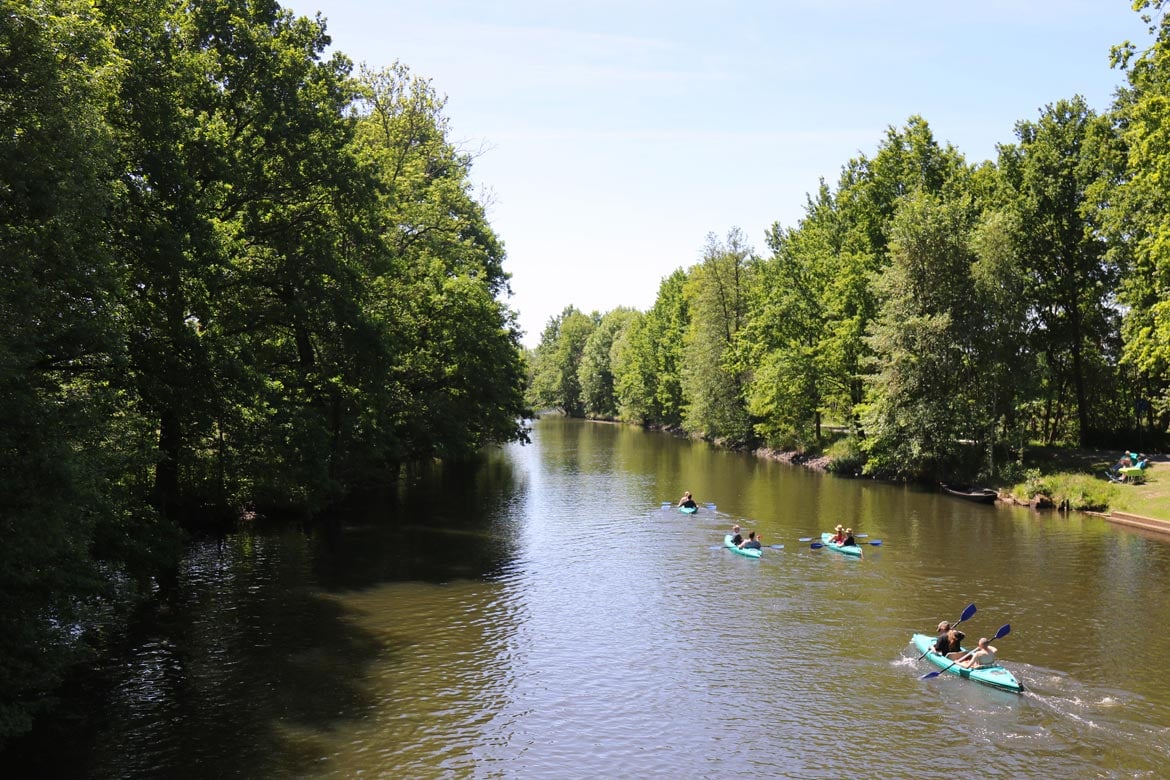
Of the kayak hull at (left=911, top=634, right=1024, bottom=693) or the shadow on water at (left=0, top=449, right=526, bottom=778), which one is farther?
the kayak hull at (left=911, top=634, right=1024, bottom=693)

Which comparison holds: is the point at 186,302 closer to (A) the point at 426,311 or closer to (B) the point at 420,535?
(B) the point at 420,535

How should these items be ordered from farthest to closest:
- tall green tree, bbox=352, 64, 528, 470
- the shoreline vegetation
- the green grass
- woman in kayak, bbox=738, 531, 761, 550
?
tall green tree, bbox=352, 64, 528, 470 < the green grass < the shoreline vegetation < woman in kayak, bbox=738, 531, 761, 550

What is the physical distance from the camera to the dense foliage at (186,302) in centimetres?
1359

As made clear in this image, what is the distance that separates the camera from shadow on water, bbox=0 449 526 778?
45.5 feet

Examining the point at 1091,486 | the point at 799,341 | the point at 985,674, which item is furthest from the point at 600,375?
the point at 985,674

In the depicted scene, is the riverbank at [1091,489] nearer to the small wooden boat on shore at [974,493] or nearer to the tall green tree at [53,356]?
the small wooden boat on shore at [974,493]

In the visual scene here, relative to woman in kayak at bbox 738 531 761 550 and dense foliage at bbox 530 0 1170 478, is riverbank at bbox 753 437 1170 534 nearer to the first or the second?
dense foliage at bbox 530 0 1170 478

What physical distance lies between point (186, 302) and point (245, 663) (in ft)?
32.1

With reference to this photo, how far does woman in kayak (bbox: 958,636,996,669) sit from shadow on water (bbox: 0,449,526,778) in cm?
1239

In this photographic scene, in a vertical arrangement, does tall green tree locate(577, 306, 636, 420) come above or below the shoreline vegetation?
above

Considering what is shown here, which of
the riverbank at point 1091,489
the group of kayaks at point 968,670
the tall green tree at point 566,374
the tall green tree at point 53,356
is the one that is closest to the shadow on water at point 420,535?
the tall green tree at point 53,356

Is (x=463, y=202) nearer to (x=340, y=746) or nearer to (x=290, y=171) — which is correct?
(x=290, y=171)

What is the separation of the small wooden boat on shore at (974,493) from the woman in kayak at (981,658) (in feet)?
78.3

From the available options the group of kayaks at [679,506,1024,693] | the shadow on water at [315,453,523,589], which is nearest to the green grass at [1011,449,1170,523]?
the group of kayaks at [679,506,1024,693]
